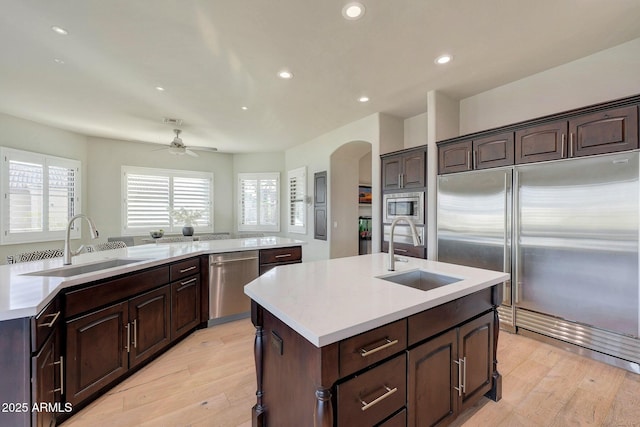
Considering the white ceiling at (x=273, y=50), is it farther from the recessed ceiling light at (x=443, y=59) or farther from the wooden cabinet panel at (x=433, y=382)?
the wooden cabinet panel at (x=433, y=382)

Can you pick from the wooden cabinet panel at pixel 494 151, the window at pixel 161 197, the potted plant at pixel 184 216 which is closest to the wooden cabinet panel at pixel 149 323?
the wooden cabinet panel at pixel 494 151

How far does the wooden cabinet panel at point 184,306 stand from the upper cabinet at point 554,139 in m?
3.26

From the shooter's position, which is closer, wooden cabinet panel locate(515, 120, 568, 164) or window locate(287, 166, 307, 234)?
wooden cabinet panel locate(515, 120, 568, 164)

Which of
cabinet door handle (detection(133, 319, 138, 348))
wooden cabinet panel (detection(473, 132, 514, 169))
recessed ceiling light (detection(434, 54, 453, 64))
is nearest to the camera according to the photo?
cabinet door handle (detection(133, 319, 138, 348))

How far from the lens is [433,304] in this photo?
4.13ft

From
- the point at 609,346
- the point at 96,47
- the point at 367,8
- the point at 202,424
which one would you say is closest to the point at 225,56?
the point at 96,47

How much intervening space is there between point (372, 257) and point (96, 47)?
10.3ft

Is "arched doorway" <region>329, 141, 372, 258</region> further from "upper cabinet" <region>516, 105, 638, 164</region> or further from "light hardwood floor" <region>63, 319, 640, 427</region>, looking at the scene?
"light hardwood floor" <region>63, 319, 640, 427</region>

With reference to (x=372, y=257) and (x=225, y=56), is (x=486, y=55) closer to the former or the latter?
(x=372, y=257)

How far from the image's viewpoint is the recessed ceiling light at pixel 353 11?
1.93m

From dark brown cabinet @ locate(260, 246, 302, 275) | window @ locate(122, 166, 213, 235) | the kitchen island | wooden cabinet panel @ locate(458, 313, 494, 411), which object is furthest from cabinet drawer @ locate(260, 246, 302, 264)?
window @ locate(122, 166, 213, 235)

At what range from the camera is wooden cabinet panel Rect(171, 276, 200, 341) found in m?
2.49

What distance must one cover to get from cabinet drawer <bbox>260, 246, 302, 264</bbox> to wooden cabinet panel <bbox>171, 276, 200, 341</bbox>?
77 centimetres

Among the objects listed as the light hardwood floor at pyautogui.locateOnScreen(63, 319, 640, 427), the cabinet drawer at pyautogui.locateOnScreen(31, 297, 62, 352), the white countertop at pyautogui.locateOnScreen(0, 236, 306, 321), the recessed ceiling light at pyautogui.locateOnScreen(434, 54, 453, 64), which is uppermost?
the recessed ceiling light at pyautogui.locateOnScreen(434, 54, 453, 64)
